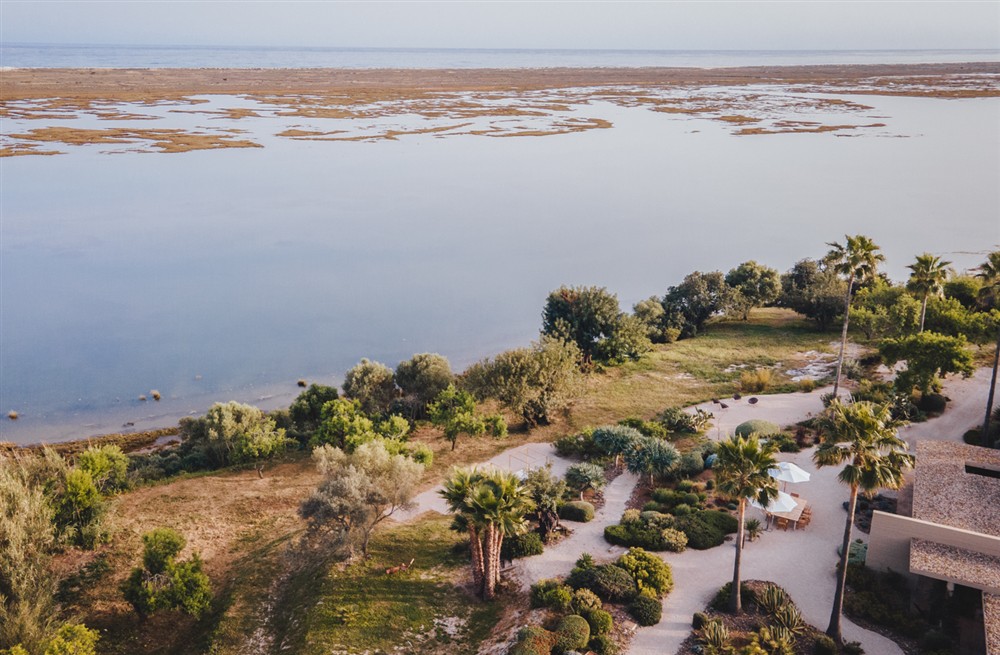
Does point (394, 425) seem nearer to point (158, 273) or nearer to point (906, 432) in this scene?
point (906, 432)

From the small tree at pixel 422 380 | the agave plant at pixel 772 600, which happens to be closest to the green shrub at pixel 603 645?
the agave plant at pixel 772 600

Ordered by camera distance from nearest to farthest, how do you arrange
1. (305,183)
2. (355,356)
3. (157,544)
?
1. (157,544)
2. (355,356)
3. (305,183)

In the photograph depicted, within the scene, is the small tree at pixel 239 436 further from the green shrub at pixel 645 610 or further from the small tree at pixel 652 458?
the green shrub at pixel 645 610

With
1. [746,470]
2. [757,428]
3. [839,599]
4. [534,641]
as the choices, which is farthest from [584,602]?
[757,428]

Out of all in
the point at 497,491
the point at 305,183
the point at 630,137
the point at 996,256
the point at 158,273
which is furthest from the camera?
the point at 630,137

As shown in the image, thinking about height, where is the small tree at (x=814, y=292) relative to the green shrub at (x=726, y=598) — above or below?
above

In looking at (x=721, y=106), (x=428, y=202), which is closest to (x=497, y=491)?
(x=428, y=202)
